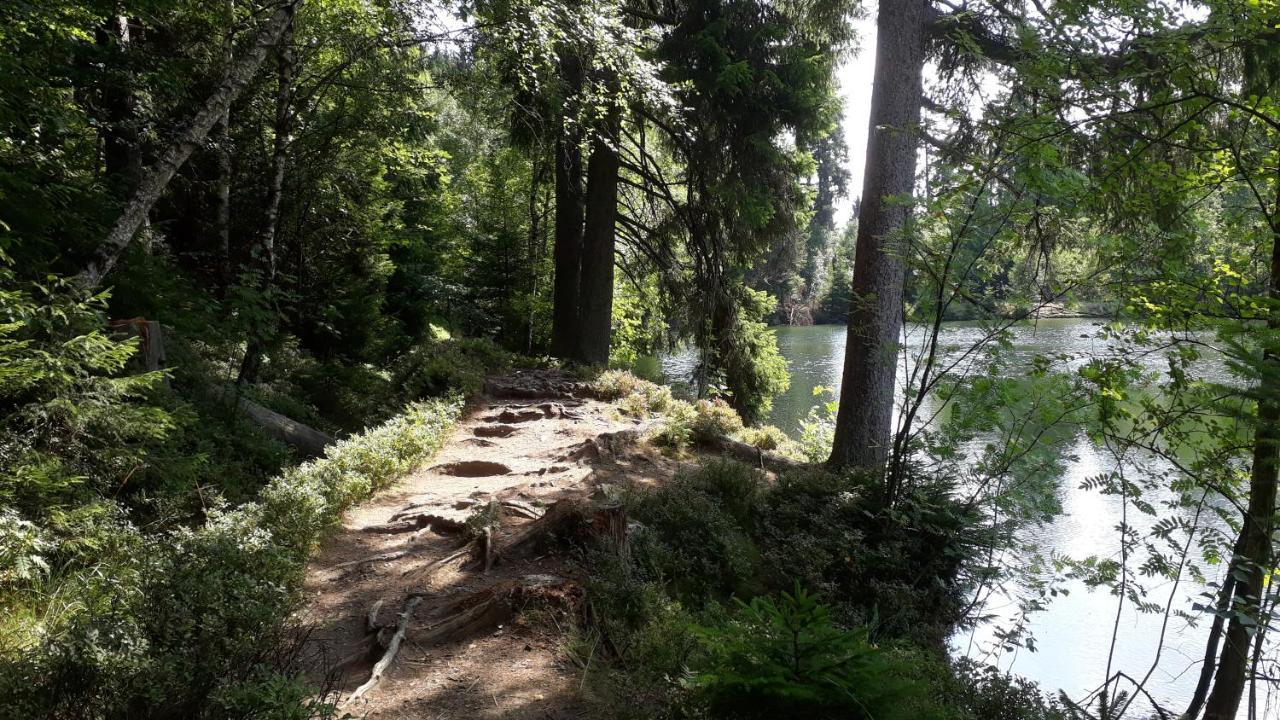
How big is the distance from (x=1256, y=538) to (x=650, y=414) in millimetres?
7063

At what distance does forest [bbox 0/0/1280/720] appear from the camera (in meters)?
3.47

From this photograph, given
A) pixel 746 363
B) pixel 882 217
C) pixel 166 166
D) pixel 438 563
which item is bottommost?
pixel 438 563

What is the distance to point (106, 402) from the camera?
13.4ft

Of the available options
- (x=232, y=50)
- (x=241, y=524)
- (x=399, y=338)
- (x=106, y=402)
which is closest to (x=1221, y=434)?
(x=241, y=524)

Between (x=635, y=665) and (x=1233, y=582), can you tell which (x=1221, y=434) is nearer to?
(x=1233, y=582)

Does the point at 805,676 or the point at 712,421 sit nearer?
the point at 805,676

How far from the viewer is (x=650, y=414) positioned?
10.4 m

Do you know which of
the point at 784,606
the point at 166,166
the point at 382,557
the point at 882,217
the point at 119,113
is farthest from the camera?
the point at 882,217

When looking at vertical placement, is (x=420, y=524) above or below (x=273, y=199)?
below

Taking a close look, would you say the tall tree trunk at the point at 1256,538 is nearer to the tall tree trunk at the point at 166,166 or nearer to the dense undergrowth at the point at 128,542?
the dense undergrowth at the point at 128,542

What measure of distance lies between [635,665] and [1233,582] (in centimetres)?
381

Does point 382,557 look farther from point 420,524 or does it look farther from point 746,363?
point 746,363

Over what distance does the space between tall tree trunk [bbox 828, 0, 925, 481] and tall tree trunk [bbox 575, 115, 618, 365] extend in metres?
5.28

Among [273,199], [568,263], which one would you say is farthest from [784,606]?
[568,263]
